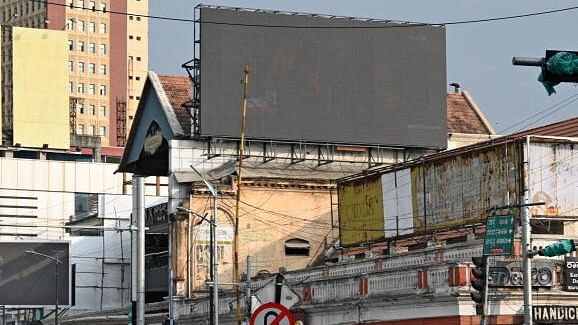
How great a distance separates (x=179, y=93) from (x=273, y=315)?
5829 centimetres

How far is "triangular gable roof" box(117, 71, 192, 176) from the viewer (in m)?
Result: 75.0

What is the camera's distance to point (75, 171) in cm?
14100

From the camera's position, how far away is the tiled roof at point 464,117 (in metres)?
81.5

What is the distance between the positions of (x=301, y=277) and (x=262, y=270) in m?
11.3

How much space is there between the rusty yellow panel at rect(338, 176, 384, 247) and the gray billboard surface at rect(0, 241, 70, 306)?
2311 centimetres

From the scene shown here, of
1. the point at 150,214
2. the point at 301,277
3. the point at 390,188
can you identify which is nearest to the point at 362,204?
the point at 390,188

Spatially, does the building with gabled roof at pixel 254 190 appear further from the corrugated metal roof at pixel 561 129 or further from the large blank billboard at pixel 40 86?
the large blank billboard at pixel 40 86

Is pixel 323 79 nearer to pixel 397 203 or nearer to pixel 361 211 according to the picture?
pixel 361 211

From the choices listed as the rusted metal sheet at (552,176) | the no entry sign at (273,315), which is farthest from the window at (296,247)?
the no entry sign at (273,315)

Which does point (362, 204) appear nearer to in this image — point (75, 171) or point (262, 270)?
point (262, 270)

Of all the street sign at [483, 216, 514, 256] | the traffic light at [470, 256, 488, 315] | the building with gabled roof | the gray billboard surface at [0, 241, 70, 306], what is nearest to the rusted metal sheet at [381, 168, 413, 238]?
the building with gabled roof

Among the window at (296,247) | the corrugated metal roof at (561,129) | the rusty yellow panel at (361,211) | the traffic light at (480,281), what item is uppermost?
the corrugated metal roof at (561,129)

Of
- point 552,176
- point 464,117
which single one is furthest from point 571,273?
point 464,117

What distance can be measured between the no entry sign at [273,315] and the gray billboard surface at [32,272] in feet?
215
